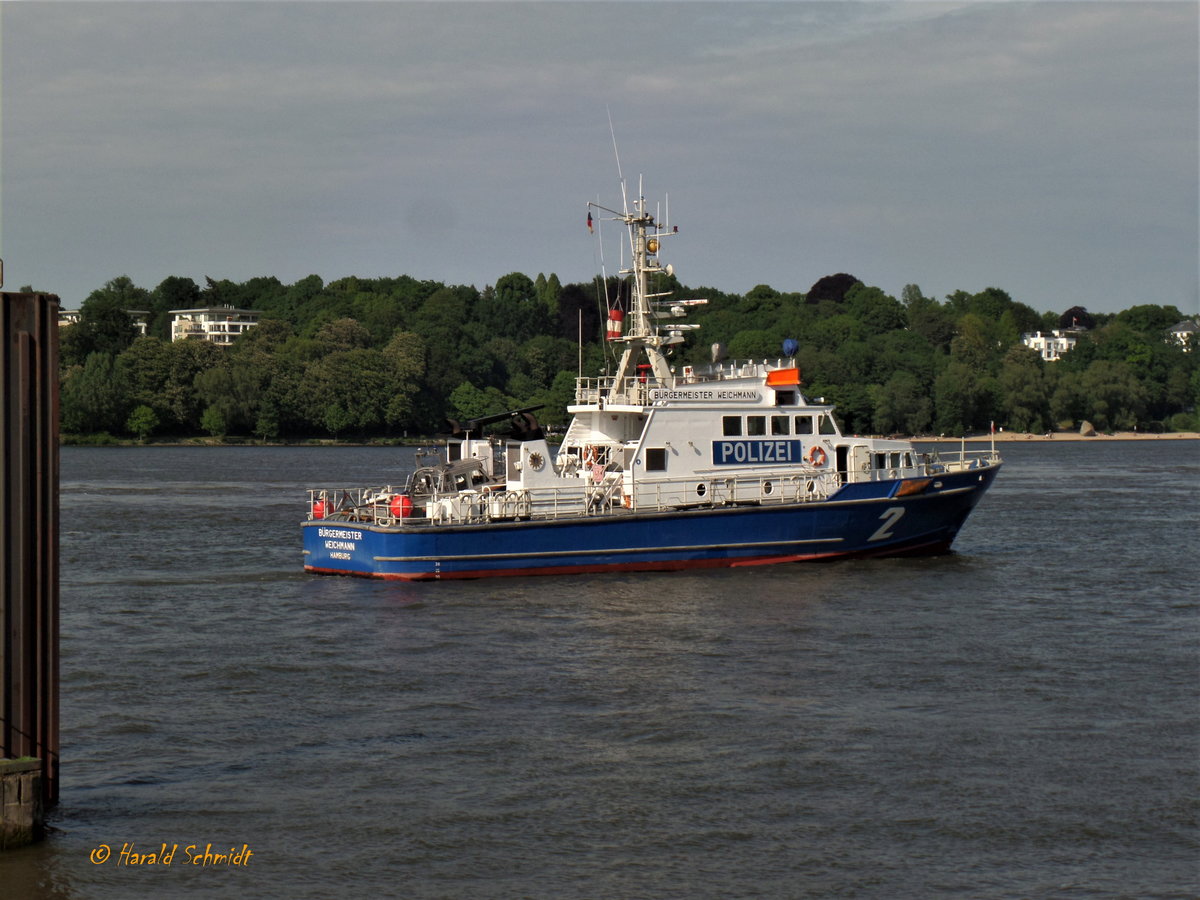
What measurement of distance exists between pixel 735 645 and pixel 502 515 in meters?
8.25

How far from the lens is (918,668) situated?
73.0ft

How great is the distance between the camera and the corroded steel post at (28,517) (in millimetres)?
13016

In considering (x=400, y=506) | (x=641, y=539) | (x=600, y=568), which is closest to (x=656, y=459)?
(x=641, y=539)

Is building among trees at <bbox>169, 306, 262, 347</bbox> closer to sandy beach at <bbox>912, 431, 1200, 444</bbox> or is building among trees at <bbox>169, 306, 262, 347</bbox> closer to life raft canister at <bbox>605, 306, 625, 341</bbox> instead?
sandy beach at <bbox>912, 431, 1200, 444</bbox>

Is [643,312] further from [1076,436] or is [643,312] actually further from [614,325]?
[1076,436]

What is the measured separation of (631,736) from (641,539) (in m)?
13.1

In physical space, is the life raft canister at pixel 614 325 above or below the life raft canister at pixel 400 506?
above

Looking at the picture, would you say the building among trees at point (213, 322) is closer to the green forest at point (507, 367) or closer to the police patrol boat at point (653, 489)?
the green forest at point (507, 367)

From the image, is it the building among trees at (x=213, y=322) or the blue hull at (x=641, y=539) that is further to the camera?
the building among trees at (x=213, y=322)

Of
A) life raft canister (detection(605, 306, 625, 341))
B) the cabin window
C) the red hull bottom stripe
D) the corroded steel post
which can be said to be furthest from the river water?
life raft canister (detection(605, 306, 625, 341))

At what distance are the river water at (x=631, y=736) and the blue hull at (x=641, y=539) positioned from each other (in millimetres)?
528

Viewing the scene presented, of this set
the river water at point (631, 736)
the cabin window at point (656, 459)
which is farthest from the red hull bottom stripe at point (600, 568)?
the cabin window at point (656, 459)

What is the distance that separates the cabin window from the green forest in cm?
7319

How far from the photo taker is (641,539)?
31188 millimetres
